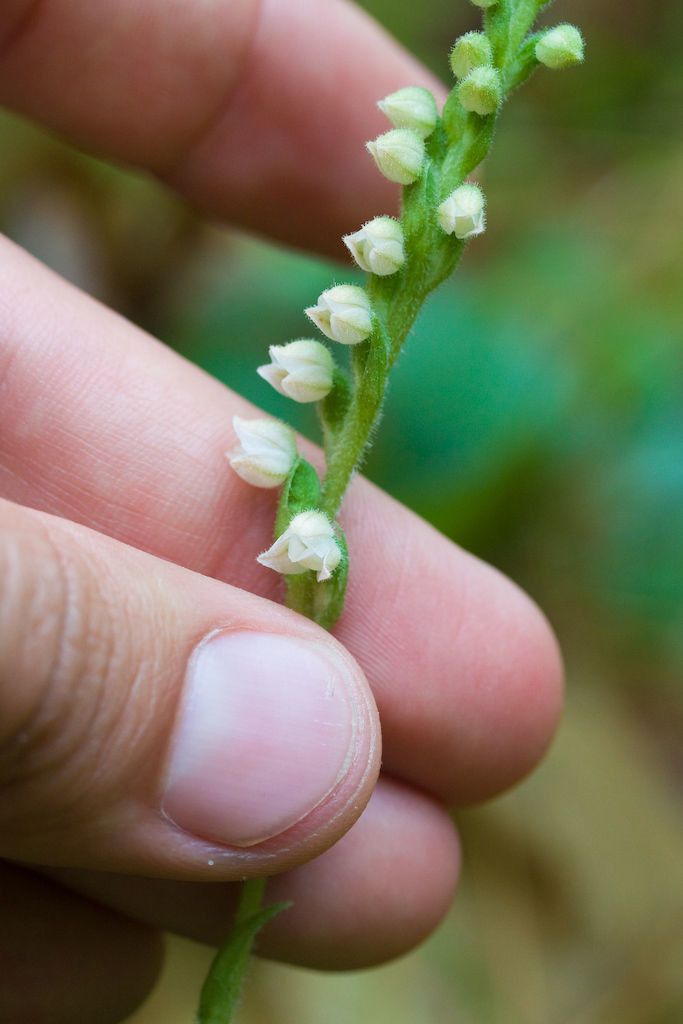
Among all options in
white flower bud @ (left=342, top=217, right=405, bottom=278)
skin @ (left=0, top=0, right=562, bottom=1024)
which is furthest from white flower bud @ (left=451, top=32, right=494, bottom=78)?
skin @ (left=0, top=0, right=562, bottom=1024)

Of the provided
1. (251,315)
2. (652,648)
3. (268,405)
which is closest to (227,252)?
(251,315)

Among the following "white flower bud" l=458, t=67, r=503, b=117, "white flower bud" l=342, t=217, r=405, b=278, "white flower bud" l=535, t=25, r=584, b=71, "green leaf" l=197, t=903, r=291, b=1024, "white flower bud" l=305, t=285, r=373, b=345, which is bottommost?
"green leaf" l=197, t=903, r=291, b=1024

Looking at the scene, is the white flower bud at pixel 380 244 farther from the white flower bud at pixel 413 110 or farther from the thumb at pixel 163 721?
the thumb at pixel 163 721

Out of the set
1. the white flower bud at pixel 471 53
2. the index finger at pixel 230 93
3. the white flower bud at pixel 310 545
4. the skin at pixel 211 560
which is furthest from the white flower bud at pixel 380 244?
the index finger at pixel 230 93

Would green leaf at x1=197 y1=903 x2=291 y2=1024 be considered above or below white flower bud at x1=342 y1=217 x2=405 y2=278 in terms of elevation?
below

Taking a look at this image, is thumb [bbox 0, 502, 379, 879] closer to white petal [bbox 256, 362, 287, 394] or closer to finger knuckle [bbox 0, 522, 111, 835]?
finger knuckle [bbox 0, 522, 111, 835]

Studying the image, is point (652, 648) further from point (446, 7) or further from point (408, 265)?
point (446, 7)
